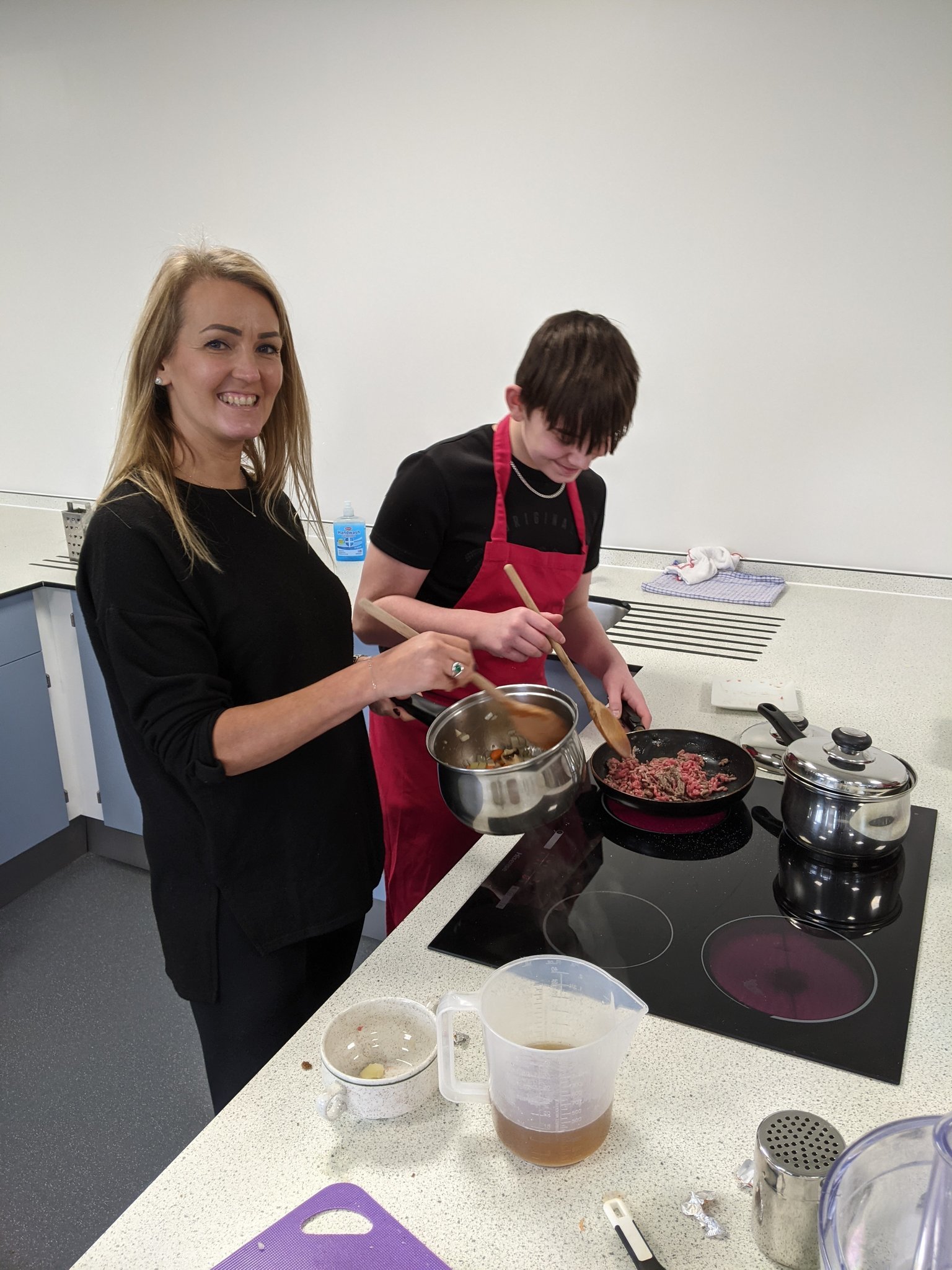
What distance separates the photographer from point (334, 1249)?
0.65 metres

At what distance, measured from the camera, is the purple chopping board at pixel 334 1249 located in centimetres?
64

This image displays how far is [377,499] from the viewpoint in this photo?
2.96 metres

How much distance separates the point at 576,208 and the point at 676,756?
1698 millimetres

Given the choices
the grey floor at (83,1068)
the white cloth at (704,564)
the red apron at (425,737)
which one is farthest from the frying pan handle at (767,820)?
the grey floor at (83,1068)

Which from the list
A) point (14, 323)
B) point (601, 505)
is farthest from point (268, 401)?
point (14, 323)

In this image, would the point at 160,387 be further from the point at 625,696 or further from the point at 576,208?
the point at 576,208

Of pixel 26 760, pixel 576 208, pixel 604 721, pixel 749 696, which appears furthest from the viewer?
pixel 26 760

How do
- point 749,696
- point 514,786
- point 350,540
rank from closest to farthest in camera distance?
1. point 514,786
2. point 749,696
3. point 350,540

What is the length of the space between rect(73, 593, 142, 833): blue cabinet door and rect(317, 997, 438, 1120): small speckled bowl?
1861 mm

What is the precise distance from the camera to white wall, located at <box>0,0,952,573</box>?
6.97 ft

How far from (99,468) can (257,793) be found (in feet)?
8.64

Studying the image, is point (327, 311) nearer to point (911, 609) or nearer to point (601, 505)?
point (601, 505)

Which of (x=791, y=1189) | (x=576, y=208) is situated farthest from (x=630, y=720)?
(x=576, y=208)

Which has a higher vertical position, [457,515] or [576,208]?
[576,208]
